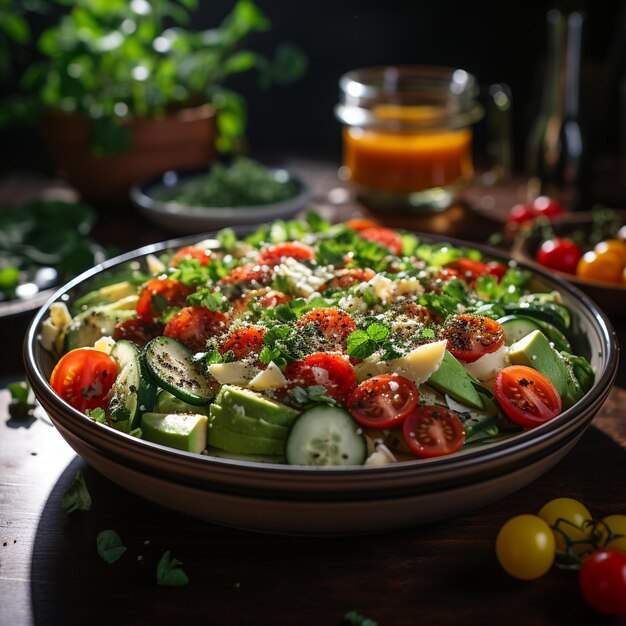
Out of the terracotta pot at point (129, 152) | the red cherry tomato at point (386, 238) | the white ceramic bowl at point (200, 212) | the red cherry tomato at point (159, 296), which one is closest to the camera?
the red cherry tomato at point (159, 296)

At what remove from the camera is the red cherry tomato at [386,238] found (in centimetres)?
217

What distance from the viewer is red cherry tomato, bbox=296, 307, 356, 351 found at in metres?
1.61

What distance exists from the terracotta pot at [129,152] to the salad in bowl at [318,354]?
140cm

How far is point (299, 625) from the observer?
1.28 m

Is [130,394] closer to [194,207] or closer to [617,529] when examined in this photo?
[617,529]

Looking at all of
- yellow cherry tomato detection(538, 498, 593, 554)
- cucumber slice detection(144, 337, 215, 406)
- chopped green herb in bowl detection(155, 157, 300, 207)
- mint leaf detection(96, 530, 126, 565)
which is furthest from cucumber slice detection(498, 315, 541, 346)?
chopped green herb in bowl detection(155, 157, 300, 207)

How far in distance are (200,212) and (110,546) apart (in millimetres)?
1730

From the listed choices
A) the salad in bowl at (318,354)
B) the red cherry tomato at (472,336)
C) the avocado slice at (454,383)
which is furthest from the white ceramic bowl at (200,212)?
the avocado slice at (454,383)

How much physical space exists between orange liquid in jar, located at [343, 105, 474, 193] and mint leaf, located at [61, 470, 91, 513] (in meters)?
2.03

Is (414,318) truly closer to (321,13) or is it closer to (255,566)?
(255,566)

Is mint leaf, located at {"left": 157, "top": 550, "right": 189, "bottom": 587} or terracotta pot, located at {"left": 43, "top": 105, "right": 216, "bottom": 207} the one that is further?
terracotta pot, located at {"left": 43, "top": 105, "right": 216, "bottom": 207}

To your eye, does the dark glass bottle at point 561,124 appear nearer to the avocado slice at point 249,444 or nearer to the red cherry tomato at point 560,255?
the red cherry tomato at point 560,255

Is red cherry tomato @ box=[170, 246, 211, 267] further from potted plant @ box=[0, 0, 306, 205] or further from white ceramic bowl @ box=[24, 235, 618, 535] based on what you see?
potted plant @ box=[0, 0, 306, 205]

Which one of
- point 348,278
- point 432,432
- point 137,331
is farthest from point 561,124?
point 432,432
